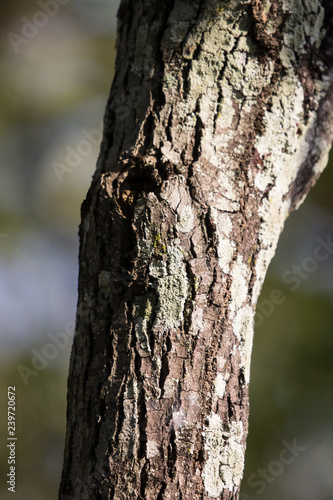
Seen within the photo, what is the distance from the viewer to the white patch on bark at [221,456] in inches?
32.5

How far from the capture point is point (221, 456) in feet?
2.78

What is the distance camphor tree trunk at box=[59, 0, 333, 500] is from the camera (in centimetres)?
81

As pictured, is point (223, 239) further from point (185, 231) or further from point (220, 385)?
point (220, 385)

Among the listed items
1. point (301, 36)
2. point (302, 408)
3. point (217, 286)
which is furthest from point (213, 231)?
point (302, 408)

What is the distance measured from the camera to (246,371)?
90 centimetres

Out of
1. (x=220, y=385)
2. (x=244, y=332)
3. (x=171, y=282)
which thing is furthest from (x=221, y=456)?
(x=171, y=282)

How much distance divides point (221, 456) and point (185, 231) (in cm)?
44

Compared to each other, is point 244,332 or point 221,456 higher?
point 244,332

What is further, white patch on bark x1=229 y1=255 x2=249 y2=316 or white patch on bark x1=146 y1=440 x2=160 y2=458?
white patch on bark x1=229 y1=255 x2=249 y2=316

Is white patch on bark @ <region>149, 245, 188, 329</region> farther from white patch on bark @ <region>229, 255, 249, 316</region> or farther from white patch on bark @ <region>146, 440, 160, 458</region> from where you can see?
white patch on bark @ <region>146, 440, 160, 458</region>

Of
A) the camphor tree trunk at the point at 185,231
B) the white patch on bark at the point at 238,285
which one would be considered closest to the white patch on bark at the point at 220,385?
the camphor tree trunk at the point at 185,231

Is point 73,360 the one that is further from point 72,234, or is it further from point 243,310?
point 72,234

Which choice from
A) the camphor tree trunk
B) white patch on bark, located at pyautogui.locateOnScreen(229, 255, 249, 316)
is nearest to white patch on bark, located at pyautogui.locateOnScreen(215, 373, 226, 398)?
the camphor tree trunk

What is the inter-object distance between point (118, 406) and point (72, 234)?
355cm
